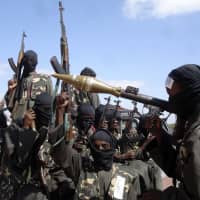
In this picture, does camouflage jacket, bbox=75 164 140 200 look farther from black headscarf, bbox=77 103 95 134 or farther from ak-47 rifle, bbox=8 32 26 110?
ak-47 rifle, bbox=8 32 26 110

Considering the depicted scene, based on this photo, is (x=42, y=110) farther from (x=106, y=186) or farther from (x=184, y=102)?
(x=184, y=102)

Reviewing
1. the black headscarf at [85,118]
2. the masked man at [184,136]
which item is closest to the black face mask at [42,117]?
the black headscarf at [85,118]

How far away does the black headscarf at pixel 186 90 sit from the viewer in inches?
139

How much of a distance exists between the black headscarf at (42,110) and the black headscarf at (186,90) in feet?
6.16

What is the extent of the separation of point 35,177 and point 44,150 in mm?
300

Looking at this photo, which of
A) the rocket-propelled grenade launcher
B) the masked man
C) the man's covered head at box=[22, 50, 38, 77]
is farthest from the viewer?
the man's covered head at box=[22, 50, 38, 77]

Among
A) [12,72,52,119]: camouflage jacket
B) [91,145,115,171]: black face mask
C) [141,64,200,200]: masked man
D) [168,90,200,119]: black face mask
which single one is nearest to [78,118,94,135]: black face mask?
[12,72,52,119]: camouflage jacket

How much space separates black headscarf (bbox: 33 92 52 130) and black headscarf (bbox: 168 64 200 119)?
1.88 metres

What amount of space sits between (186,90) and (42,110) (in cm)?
214

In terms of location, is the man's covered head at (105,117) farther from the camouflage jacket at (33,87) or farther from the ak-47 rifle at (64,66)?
the ak-47 rifle at (64,66)

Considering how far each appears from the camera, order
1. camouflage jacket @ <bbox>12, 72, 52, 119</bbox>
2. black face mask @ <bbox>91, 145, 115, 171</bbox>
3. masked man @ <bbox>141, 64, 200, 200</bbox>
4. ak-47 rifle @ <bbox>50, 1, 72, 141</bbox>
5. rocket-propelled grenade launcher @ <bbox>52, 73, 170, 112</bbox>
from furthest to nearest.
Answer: camouflage jacket @ <bbox>12, 72, 52, 119</bbox> → black face mask @ <bbox>91, 145, 115, 171</bbox> → ak-47 rifle @ <bbox>50, 1, 72, 141</bbox> → rocket-propelled grenade launcher @ <bbox>52, 73, 170, 112</bbox> → masked man @ <bbox>141, 64, 200, 200</bbox>

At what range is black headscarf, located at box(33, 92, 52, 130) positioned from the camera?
516 centimetres

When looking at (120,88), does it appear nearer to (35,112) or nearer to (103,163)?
(103,163)

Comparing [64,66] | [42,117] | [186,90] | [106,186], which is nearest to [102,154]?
[106,186]
